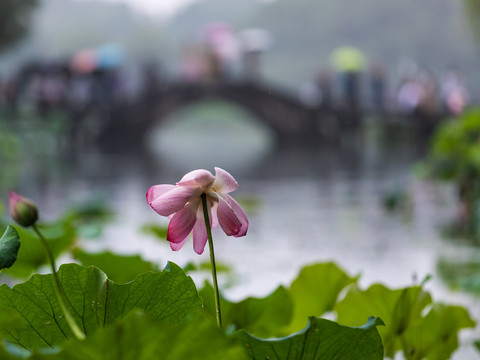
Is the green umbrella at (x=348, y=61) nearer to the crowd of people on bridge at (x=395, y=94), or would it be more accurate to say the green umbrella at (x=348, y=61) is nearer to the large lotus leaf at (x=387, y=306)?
the crowd of people on bridge at (x=395, y=94)

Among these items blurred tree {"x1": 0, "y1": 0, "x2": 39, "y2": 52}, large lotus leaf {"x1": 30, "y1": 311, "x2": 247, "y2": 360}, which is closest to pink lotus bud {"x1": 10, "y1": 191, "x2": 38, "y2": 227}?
large lotus leaf {"x1": 30, "y1": 311, "x2": 247, "y2": 360}

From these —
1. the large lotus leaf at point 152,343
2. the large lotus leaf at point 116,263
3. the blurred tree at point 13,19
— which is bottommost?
the large lotus leaf at point 152,343

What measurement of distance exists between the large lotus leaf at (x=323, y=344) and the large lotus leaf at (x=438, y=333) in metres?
0.37

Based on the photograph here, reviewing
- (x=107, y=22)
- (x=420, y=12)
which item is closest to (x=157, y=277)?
(x=420, y=12)

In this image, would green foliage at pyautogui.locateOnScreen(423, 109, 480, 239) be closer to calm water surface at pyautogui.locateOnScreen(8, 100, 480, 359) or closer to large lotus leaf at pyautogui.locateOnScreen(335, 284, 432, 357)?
calm water surface at pyautogui.locateOnScreen(8, 100, 480, 359)

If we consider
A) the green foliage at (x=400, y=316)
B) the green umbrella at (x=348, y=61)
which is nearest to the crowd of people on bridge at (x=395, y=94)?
the green umbrella at (x=348, y=61)

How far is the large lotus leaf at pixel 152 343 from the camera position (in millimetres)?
592

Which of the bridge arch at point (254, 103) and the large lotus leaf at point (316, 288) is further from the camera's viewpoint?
the bridge arch at point (254, 103)

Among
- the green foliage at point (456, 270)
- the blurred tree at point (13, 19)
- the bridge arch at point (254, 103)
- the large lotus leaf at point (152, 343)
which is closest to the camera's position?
the large lotus leaf at point (152, 343)

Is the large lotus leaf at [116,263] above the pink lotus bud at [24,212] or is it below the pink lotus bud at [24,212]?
below

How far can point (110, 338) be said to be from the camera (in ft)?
1.94

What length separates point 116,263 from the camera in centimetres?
128

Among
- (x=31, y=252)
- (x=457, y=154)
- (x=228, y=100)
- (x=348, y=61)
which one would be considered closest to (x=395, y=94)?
(x=348, y=61)

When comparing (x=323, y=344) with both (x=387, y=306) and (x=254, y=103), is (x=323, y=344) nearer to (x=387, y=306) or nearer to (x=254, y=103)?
(x=387, y=306)
